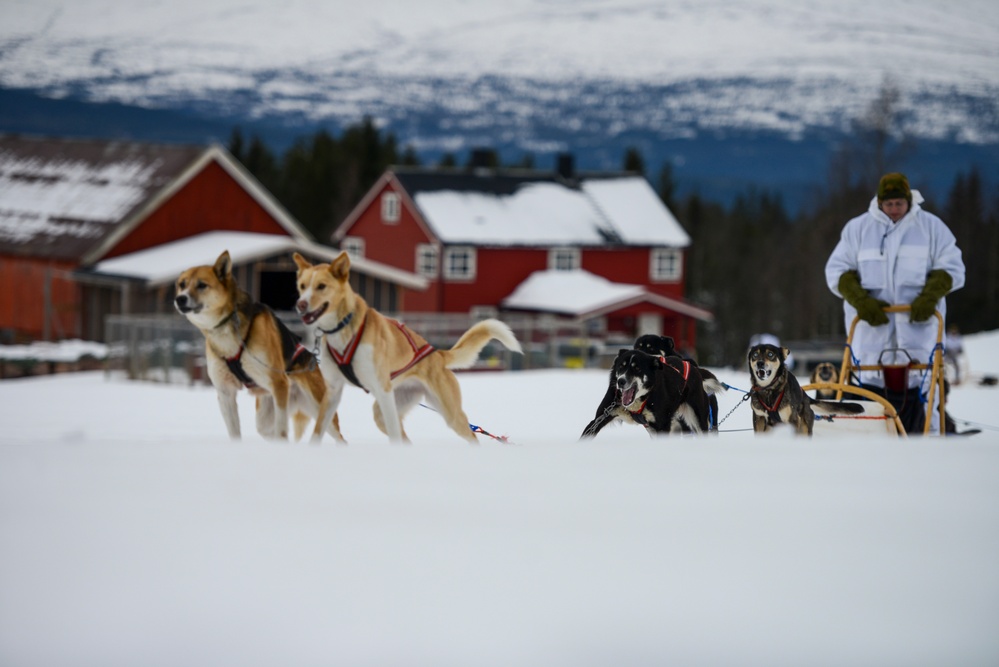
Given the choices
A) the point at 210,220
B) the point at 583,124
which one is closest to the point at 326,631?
the point at 210,220

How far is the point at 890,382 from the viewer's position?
6.66m

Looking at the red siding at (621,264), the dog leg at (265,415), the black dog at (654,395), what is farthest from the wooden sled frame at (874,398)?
the red siding at (621,264)

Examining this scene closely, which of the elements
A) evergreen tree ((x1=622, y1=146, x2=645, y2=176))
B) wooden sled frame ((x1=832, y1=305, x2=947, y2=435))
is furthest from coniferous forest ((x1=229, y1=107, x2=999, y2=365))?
wooden sled frame ((x1=832, y1=305, x2=947, y2=435))

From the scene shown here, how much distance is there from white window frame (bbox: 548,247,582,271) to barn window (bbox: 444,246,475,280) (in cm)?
286

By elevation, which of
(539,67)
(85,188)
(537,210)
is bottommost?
(85,188)

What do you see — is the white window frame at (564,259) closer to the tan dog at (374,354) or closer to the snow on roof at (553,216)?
the snow on roof at (553,216)

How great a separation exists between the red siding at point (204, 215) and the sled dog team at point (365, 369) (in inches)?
1021

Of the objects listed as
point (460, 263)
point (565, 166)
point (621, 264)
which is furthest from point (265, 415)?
point (565, 166)

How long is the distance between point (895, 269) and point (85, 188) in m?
29.5

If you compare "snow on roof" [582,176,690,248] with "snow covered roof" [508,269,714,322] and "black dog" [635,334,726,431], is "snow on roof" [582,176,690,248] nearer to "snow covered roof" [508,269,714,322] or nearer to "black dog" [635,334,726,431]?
"snow covered roof" [508,269,714,322]

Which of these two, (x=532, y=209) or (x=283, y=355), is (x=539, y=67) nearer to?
(x=532, y=209)

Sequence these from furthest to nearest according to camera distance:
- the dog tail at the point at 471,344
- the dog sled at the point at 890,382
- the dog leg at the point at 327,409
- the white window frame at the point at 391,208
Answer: the white window frame at the point at 391,208 → the dog tail at the point at 471,344 → the dog sled at the point at 890,382 → the dog leg at the point at 327,409

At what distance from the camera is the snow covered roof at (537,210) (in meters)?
39.4

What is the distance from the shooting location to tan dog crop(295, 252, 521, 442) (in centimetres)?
518
